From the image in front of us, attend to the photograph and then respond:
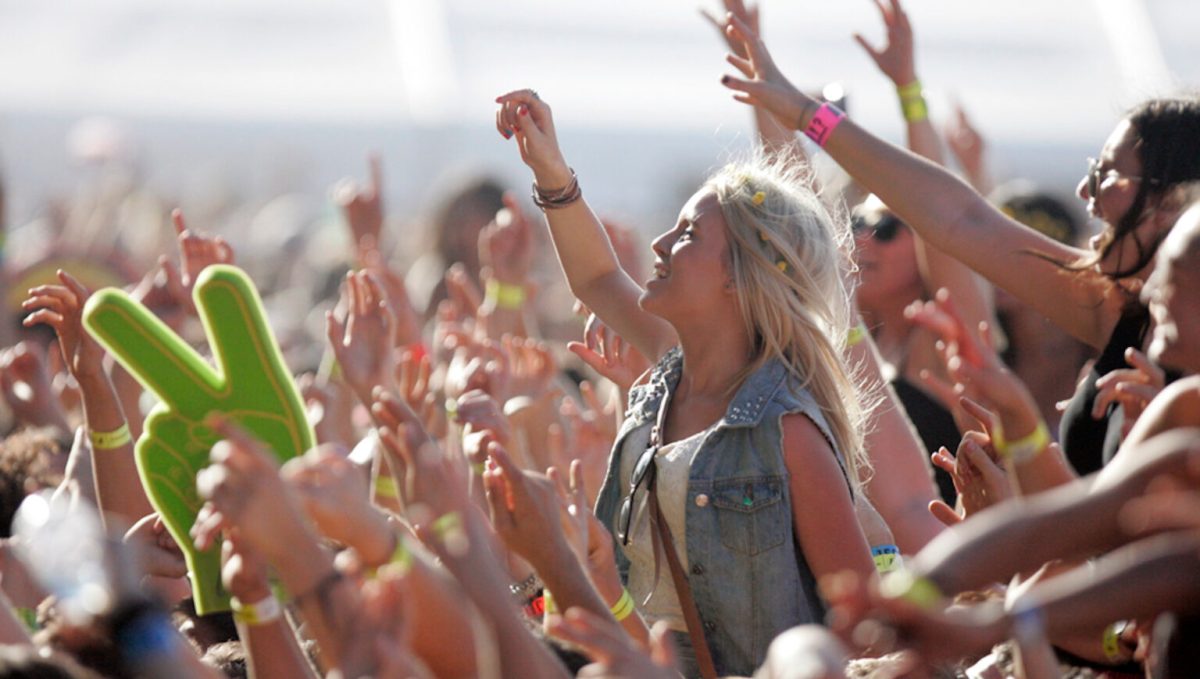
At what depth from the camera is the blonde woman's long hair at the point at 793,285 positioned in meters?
2.91

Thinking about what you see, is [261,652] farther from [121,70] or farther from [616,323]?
[121,70]

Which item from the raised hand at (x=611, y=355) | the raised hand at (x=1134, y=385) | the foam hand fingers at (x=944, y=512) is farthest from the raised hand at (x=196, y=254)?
the raised hand at (x=1134, y=385)

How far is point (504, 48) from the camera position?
10219 mm

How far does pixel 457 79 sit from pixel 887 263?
583 centimetres

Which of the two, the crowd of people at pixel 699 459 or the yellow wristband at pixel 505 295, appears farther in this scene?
the yellow wristband at pixel 505 295

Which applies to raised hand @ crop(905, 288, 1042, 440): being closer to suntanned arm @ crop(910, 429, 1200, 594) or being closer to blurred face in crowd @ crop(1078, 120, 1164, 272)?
suntanned arm @ crop(910, 429, 1200, 594)

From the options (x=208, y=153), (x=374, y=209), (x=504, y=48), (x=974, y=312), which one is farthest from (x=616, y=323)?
(x=208, y=153)

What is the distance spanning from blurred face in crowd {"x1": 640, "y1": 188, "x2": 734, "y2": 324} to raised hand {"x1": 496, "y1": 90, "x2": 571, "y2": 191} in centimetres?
36

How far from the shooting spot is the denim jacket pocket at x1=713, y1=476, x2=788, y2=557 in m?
2.69

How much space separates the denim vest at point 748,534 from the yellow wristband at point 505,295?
192 cm

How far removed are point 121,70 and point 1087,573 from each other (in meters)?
10.1

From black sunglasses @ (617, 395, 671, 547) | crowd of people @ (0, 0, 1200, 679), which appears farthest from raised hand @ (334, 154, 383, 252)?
black sunglasses @ (617, 395, 671, 547)

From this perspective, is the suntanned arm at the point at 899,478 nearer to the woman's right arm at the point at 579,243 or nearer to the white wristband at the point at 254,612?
the woman's right arm at the point at 579,243

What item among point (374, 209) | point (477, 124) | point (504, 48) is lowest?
point (374, 209)
